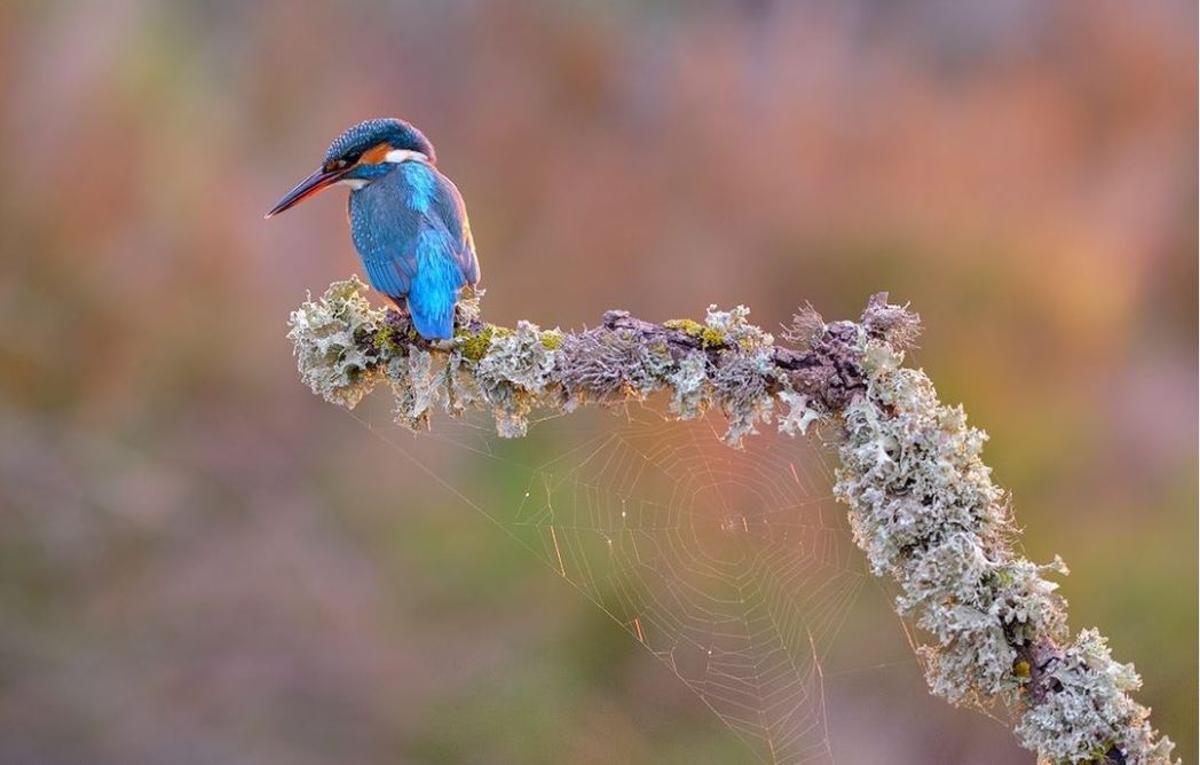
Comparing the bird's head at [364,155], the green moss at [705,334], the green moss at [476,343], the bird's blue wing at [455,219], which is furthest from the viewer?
the bird's head at [364,155]

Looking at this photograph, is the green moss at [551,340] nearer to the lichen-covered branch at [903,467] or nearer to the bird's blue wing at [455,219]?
the lichen-covered branch at [903,467]

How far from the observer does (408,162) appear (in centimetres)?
210

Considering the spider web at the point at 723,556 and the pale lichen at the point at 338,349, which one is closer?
the pale lichen at the point at 338,349

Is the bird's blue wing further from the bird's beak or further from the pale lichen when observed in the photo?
the pale lichen

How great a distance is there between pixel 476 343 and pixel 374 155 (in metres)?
0.76

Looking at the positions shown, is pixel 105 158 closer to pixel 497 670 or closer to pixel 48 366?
pixel 48 366

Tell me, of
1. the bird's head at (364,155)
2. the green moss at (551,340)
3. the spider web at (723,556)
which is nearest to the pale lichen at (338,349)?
the green moss at (551,340)

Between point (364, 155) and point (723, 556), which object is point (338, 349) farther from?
point (723, 556)

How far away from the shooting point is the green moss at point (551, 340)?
1.32 m

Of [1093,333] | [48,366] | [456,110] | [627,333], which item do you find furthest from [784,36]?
[627,333]

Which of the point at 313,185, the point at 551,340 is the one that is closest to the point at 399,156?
the point at 313,185

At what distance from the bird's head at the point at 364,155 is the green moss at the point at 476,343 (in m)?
0.70

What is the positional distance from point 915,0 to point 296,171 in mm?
2087

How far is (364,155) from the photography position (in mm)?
2092
